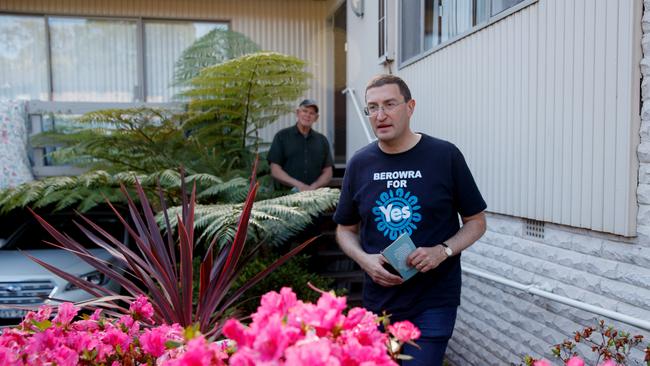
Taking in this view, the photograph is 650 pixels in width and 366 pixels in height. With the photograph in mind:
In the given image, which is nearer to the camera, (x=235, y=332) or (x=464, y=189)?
(x=235, y=332)

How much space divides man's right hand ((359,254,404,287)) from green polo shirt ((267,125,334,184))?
3.62m

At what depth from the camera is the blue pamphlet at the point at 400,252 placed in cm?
233

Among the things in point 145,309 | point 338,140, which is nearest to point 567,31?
point 145,309

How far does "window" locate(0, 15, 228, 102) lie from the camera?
8.55 meters

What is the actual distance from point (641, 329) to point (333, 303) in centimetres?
225

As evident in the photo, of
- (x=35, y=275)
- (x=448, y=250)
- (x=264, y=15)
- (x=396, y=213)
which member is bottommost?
(x=35, y=275)

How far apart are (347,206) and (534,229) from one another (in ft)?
5.44

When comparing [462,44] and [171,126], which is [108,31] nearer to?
[171,126]

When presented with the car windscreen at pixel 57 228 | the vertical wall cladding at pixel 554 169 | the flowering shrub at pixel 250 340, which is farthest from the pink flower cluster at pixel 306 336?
the car windscreen at pixel 57 228

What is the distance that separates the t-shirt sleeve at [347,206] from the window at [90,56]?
6748mm

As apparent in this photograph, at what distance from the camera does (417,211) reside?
2.47 metres

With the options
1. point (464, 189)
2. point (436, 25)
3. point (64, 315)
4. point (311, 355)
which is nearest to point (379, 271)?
point (464, 189)

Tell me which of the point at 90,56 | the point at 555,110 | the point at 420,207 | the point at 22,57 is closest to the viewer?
the point at 420,207

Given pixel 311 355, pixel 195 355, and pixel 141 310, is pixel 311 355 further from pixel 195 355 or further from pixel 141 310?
pixel 141 310
